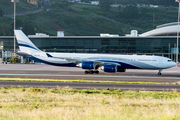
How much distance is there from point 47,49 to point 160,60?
45.3 meters

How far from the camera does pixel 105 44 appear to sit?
268 feet

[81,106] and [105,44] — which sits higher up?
[105,44]

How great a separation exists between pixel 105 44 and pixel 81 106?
212ft

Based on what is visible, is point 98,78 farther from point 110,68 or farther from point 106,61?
point 106,61

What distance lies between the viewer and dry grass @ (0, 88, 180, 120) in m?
14.6

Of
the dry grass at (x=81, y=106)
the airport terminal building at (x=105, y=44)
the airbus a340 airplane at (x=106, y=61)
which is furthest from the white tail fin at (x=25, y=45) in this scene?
the airport terminal building at (x=105, y=44)

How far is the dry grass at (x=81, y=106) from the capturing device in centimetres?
1458

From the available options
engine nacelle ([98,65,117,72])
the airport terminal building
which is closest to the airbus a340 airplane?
engine nacelle ([98,65,117,72])

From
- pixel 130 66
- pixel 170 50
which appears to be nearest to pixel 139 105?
pixel 130 66

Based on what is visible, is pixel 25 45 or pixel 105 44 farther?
pixel 105 44

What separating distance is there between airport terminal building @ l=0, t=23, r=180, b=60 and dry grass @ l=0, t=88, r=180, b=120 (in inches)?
2270

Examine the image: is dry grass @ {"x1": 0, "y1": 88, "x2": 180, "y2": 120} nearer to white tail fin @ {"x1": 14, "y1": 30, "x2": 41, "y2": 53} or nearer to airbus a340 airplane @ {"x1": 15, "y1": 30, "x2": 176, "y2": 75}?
airbus a340 airplane @ {"x1": 15, "y1": 30, "x2": 176, "y2": 75}

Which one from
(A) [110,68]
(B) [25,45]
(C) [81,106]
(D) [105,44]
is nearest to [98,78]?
(A) [110,68]

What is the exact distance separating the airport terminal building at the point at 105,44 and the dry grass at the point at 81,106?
57646 millimetres
